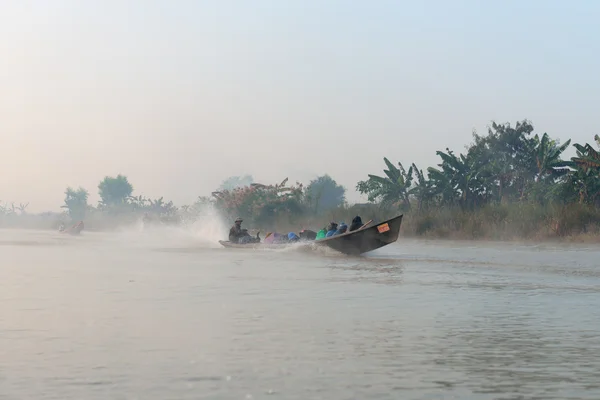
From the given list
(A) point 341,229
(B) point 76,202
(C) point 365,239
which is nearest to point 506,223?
(A) point 341,229

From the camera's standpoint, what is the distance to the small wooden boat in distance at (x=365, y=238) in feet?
97.9

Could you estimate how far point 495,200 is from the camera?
55750mm

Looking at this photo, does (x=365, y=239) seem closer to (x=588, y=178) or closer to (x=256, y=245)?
(x=256, y=245)

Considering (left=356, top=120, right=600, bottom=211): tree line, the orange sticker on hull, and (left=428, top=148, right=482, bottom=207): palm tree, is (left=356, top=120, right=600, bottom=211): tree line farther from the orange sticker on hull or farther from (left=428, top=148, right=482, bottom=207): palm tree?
the orange sticker on hull

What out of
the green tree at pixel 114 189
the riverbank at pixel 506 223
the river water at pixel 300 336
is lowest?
the river water at pixel 300 336

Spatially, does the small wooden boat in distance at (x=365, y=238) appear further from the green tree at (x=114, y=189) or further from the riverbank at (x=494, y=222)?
the green tree at (x=114, y=189)

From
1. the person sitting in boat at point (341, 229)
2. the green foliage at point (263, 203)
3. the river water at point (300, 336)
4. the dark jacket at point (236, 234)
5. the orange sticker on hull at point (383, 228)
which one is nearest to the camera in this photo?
the river water at point (300, 336)

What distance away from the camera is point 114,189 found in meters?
151

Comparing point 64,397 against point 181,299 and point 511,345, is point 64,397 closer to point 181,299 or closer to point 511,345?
point 511,345

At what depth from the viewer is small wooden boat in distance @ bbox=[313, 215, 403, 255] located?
29.8 metres

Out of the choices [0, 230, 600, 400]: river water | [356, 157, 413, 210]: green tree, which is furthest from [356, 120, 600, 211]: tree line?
[0, 230, 600, 400]: river water

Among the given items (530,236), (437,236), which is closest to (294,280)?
(530,236)

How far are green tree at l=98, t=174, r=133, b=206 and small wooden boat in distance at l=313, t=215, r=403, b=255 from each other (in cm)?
12325

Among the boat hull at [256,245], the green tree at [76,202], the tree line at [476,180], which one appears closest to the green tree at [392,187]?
the tree line at [476,180]
